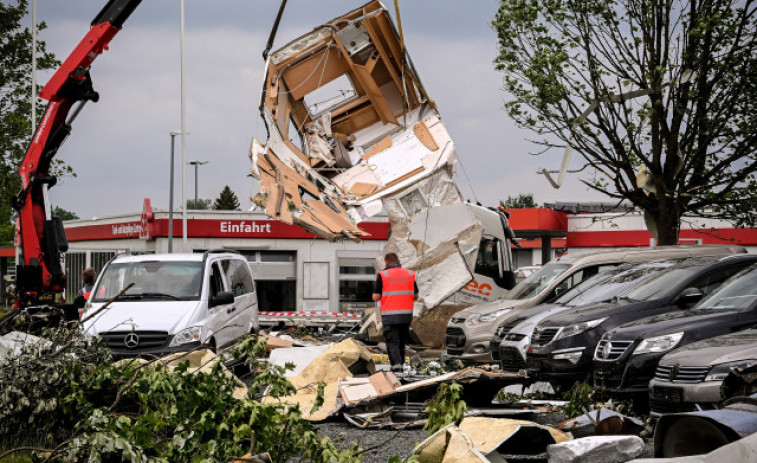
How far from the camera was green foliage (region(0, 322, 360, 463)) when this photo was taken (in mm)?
5066

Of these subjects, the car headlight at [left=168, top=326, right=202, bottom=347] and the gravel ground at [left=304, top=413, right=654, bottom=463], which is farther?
the car headlight at [left=168, top=326, right=202, bottom=347]

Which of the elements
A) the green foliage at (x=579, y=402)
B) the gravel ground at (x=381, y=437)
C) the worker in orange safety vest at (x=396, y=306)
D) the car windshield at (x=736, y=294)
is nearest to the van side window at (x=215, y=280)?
the worker in orange safety vest at (x=396, y=306)

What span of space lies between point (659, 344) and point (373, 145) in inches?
301

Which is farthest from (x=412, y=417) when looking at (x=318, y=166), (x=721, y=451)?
(x=318, y=166)

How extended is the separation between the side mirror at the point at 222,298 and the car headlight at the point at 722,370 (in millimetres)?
7522

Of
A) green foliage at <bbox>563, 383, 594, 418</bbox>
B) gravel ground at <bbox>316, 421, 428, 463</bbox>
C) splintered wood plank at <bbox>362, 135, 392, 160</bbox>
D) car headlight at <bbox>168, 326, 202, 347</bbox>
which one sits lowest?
gravel ground at <bbox>316, 421, 428, 463</bbox>

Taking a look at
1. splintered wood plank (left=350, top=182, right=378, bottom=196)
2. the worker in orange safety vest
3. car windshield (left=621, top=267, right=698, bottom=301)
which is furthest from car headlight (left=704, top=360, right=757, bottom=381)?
splintered wood plank (left=350, top=182, right=378, bottom=196)

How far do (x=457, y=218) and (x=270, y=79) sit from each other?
402 centimetres

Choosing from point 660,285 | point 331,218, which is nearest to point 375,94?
point 331,218

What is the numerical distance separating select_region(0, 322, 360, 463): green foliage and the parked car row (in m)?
3.54

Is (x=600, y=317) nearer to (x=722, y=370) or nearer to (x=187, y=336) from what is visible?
(x=722, y=370)

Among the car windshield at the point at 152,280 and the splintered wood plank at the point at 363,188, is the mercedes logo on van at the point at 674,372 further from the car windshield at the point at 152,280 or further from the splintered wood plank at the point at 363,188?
the splintered wood plank at the point at 363,188

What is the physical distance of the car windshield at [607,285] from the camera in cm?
1187

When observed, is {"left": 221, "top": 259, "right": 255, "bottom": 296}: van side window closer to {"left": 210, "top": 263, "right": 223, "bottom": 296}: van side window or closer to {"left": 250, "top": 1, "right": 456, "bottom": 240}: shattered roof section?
{"left": 210, "top": 263, "right": 223, "bottom": 296}: van side window
